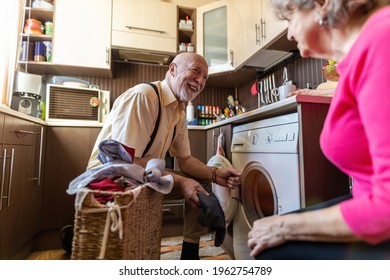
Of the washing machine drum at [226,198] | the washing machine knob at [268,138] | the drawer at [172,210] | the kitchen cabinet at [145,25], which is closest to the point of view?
the washing machine knob at [268,138]

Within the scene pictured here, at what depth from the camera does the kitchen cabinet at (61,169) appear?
1522mm

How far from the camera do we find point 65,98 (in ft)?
5.92

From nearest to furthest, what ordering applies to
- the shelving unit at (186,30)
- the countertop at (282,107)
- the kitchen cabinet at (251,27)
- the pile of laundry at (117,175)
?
the pile of laundry at (117,175), the countertop at (282,107), the kitchen cabinet at (251,27), the shelving unit at (186,30)

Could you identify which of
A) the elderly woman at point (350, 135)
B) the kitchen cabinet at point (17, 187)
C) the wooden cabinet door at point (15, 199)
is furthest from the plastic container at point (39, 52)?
the elderly woman at point (350, 135)

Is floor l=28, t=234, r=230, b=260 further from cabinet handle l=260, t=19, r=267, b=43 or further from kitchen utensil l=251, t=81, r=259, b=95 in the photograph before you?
cabinet handle l=260, t=19, r=267, b=43

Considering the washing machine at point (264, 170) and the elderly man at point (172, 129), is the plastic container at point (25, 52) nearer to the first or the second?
the elderly man at point (172, 129)

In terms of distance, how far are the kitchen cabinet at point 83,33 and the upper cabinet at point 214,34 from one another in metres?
0.83

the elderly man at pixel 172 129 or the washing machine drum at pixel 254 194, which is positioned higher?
the elderly man at pixel 172 129

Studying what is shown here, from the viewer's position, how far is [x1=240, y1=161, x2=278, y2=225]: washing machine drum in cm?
118

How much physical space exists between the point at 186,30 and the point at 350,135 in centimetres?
212

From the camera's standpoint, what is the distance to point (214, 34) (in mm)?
2197
